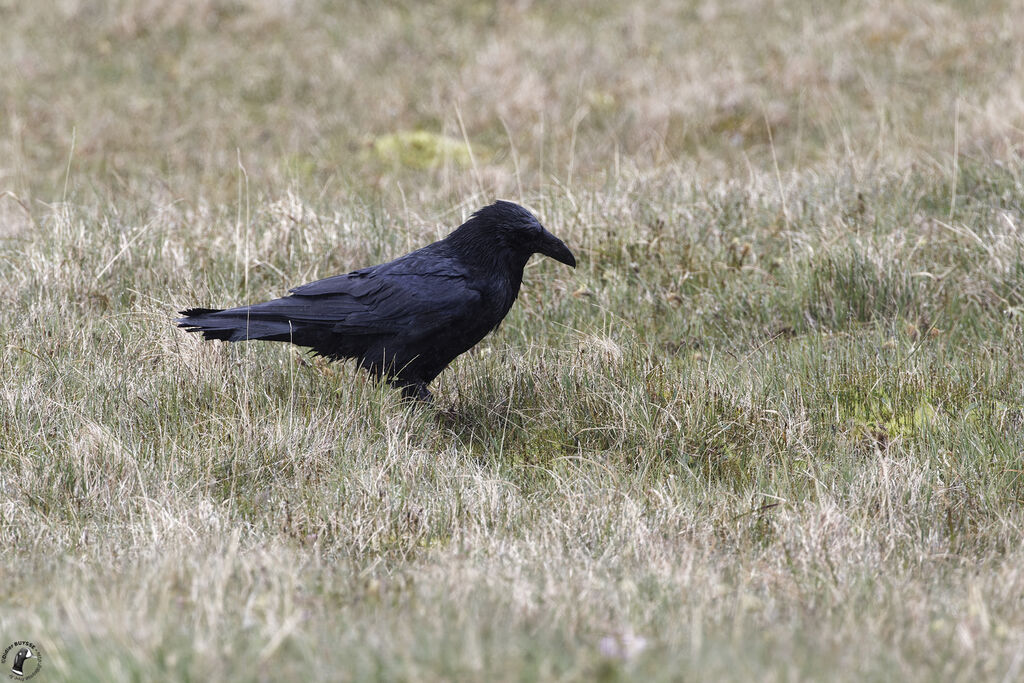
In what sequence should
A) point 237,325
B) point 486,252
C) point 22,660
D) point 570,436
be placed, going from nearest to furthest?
point 22,660
point 570,436
point 237,325
point 486,252

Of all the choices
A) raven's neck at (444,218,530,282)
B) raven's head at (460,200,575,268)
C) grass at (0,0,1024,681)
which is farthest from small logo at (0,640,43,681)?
raven's head at (460,200,575,268)

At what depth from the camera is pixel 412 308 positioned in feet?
14.5

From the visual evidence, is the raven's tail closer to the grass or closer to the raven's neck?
the grass

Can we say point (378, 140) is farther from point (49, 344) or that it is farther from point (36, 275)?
point (49, 344)

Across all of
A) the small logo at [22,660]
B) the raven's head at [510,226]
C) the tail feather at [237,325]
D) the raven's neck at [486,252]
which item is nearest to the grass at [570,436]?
the small logo at [22,660]

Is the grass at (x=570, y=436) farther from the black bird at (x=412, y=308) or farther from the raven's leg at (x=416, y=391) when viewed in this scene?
the black bird at (x=412, y=308)

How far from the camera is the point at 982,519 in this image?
3439 millimetres

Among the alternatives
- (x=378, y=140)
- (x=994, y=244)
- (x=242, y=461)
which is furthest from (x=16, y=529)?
(x=378, y=140)

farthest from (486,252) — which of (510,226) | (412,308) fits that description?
(412,308)

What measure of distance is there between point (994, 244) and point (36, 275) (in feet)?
16.5

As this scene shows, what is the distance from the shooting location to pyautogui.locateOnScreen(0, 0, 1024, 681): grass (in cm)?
245

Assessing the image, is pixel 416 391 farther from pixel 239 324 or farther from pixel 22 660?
pixel 22 660

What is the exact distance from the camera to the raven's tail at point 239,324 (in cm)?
433

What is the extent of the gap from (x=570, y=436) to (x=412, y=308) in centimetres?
87
